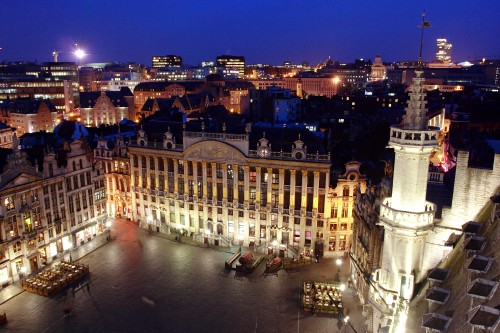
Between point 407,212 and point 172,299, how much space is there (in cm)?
3665

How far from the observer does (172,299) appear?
58.0 metres

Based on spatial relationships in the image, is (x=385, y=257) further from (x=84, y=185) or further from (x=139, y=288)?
(x=84, y=185)

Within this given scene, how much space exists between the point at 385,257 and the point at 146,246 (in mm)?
50175

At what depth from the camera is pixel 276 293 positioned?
59.5m

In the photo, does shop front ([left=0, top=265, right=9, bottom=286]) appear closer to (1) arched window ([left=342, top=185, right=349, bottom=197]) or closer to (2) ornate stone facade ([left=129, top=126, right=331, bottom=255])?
(2) ornate stone facade ([left=129, top=126, right=331, bottom=255])

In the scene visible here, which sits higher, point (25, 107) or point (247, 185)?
point (25, 107)

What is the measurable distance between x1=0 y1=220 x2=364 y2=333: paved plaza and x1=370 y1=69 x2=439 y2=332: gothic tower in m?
13.7

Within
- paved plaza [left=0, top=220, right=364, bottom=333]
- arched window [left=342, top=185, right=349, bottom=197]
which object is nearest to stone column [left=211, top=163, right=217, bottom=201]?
paved plaza [left=0, top=220, right=364, bottom=333]

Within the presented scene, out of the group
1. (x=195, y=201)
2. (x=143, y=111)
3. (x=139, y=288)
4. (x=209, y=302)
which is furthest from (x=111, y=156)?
(x=143, y=111)

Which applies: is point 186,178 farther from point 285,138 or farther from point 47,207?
point 47,207

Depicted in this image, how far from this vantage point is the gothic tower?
3184cm

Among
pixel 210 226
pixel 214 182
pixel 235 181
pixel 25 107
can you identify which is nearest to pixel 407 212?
pixel 235 181

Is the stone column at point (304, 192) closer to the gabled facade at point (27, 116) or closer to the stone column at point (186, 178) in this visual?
the stone column at point (186, 178)

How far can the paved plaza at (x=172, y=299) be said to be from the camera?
52062 mm
